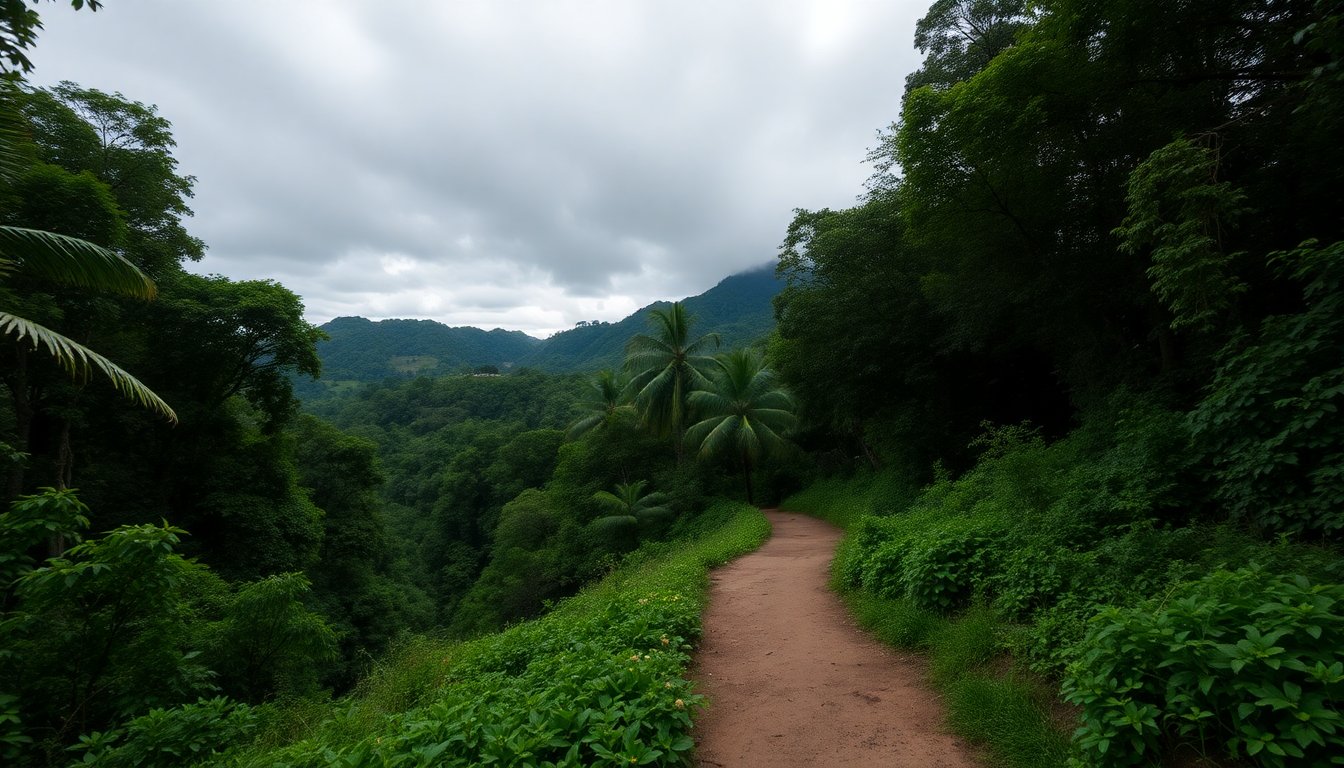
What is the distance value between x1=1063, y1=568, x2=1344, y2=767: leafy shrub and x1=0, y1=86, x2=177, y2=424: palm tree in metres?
7.12

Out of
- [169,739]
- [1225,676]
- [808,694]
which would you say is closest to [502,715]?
[808,694]

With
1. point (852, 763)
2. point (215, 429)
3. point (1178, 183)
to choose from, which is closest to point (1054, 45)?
point (1178, 183)

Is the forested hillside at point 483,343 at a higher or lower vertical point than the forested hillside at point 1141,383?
higher

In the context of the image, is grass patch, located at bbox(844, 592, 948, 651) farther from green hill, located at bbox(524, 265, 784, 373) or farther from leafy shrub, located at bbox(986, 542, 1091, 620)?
green hill, located at bbox(524, 265, 784, 373)

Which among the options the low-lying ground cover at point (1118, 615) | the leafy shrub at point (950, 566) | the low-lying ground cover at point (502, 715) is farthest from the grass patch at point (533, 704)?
the leafy shrub at point (950, 566)

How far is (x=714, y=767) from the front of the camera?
3205 mm

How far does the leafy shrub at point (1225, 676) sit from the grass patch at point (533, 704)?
1998 mm

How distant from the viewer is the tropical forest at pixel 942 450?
3047mm

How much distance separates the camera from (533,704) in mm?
3398

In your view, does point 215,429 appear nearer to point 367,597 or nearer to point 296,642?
point 367,597

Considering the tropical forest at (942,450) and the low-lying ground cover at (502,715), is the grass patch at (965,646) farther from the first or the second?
the low-lying ground cover at (502,715)

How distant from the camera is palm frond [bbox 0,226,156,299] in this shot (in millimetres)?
4867

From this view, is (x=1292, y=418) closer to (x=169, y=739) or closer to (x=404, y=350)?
(x=169, y=739)

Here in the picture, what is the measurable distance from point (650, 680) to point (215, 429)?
1603 cm
